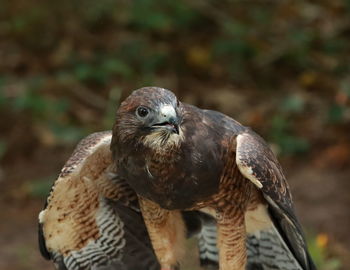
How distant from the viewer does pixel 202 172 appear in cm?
467

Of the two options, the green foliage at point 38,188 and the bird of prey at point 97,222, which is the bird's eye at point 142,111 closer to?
the bird of prey at point 97,222

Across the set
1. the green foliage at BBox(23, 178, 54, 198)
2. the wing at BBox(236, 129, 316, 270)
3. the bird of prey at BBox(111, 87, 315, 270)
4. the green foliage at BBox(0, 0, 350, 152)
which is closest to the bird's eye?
the bird of prey at BBox(111, 87, 315, 270)

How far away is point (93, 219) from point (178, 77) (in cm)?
464

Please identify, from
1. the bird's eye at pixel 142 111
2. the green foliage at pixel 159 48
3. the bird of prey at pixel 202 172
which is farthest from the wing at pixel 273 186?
the green foliage at pixel 159 48

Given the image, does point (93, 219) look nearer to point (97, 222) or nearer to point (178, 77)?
point (97, 222)

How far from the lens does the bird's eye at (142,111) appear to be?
4469mm

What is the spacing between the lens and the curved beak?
433 cm

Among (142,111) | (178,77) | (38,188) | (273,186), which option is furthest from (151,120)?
(178,77)

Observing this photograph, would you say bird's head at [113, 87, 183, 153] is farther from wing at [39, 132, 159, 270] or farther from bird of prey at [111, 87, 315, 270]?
wing at [39, 132, 159, 270]

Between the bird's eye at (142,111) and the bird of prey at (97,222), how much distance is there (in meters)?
0.69

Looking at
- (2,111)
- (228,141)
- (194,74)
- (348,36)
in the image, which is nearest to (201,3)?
(194,74)

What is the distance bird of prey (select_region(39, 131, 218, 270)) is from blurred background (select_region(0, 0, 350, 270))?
1833 mm

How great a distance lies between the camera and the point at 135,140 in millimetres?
4594

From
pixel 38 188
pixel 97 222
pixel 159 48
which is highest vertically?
pixel 159 48
